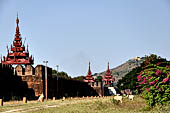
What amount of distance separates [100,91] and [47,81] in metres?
30.9

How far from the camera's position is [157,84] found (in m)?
19.0

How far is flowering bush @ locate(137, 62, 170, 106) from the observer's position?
732 inches

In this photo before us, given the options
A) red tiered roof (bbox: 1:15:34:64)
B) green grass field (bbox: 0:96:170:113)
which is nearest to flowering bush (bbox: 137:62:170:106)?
→ green grass field (bbox: 0:96:170:113)

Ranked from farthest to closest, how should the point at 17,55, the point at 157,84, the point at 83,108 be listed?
1. the point at 17,55
2. the point at 83,108
3. the point at 157,84

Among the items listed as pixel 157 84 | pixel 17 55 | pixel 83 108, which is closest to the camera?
Result: pixel 157 84

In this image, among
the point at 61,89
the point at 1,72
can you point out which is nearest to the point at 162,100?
the point at 1,72

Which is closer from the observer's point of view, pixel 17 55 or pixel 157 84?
pixel 157 84

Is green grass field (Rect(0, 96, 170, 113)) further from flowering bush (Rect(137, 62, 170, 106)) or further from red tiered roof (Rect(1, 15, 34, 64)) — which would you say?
red tiered roof (Rect(1, 15, 34, 64))

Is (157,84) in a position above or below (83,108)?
above

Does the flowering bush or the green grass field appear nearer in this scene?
the flowering bush

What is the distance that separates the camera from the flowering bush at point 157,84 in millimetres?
18594

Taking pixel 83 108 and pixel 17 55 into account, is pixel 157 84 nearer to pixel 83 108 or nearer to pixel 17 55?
pixel 83 108

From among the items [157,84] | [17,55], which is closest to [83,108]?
[157,84]

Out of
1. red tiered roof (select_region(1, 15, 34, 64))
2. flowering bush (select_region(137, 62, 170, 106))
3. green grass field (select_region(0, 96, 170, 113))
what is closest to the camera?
flowering bush (select_region(137, 62, 170, 106))
